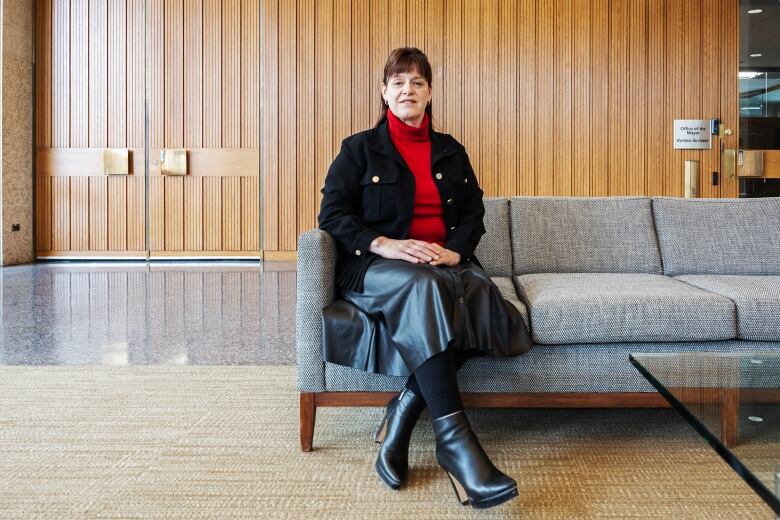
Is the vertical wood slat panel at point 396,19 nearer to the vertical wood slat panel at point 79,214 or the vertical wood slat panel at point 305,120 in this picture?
the vertical wood slat panel at point 305,120

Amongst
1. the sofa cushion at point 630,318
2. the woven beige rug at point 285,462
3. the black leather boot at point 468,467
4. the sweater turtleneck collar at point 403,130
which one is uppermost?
the sweater turtleneck collar at point 403,130

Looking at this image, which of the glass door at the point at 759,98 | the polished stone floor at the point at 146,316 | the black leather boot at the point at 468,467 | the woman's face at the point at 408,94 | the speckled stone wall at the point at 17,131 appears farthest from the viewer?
the glass door at the point at 759,98

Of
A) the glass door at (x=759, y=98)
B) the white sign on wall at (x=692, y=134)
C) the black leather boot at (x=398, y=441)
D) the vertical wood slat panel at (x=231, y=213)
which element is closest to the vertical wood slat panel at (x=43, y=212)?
the vertical wood slat panel at (x=231, y=213)

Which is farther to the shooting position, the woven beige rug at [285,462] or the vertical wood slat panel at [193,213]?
the vertical wood slat panel at [193,213]

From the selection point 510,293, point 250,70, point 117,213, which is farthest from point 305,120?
point 510,293

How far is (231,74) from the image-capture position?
7035 millimetres

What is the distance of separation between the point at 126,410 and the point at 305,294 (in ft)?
2.95

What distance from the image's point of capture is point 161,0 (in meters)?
7.02

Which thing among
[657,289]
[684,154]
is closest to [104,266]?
[657,289]

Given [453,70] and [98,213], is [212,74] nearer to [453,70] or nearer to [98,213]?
[98,213]

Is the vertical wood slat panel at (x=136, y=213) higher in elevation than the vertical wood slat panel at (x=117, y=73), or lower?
lower

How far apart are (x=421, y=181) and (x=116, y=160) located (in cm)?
598

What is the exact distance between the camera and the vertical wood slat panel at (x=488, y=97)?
22.9 ft

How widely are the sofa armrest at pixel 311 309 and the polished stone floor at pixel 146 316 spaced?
3.54ft
